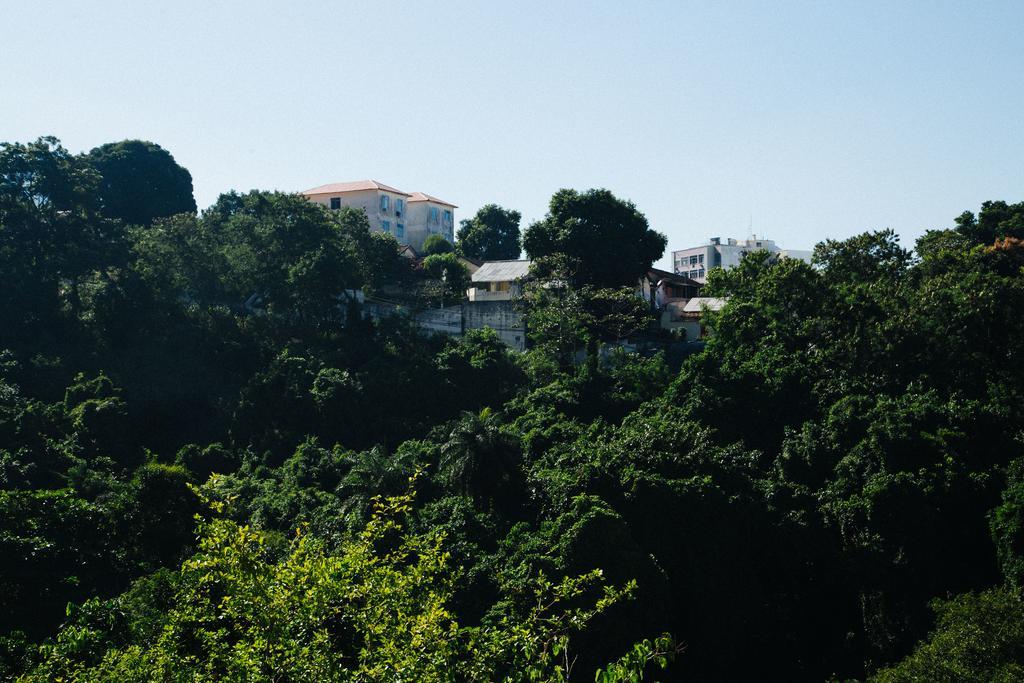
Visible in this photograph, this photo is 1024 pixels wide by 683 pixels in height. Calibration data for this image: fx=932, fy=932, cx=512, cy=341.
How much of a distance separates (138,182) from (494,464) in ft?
106

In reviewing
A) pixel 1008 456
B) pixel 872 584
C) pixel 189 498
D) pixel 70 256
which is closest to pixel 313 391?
pixel 189 498

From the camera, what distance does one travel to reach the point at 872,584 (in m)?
21.3

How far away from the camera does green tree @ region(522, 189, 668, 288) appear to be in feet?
121

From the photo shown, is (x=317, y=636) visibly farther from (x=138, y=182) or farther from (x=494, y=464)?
(x=138, y=182)

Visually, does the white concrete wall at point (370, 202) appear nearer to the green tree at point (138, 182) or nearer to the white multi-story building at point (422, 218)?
the white multi-story building at point (422, 218)

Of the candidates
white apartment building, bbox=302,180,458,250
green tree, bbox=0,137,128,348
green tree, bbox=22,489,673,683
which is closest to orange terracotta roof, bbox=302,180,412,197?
white apartment building, bbox=302,180,458,250

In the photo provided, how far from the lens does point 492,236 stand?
5434 centimetres

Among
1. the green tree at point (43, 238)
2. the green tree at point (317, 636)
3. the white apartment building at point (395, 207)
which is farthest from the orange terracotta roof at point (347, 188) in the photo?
the green tree at point (317, 636)

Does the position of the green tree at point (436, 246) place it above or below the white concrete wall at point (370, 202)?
below

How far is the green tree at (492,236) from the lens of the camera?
54188 millimetres

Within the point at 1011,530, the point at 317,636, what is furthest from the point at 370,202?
the point at 317,636

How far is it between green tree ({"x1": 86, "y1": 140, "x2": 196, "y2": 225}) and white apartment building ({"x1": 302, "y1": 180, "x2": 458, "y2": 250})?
7457 mm

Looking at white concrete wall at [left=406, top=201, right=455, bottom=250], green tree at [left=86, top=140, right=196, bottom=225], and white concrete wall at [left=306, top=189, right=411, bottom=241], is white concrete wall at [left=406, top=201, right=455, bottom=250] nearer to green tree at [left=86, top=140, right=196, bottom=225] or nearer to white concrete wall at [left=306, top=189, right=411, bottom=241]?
white concrete wall at [left=306, top=189, right=411, bottom=241]

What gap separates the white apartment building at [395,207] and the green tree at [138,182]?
24.5 feet
